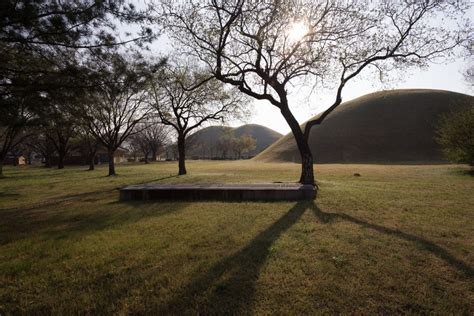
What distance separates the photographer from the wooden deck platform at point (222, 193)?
9859 mm

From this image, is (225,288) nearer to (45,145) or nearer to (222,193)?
(222,193)

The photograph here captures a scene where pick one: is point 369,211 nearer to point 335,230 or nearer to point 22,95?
point 335,230

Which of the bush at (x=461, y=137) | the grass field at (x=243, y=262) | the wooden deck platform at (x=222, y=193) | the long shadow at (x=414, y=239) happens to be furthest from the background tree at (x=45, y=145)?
the bush at (x=461, y=137)

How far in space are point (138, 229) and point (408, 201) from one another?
340 inches

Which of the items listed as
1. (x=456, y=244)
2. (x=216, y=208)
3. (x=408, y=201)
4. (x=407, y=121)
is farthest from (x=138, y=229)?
(x=407, y=121)

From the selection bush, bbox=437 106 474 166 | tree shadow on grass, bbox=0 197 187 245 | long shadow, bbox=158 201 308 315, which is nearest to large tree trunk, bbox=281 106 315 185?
tree shadow on grass, bbox=0 197 187 245

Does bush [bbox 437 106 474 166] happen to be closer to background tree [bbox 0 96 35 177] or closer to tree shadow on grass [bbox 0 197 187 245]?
tree shadow on grass [bbox 0 197 187 245]

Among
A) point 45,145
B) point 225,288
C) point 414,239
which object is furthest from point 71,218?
point 45,145

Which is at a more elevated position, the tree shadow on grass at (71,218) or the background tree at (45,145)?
the background tree at (45,145)

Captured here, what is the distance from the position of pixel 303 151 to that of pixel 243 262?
10.3 m

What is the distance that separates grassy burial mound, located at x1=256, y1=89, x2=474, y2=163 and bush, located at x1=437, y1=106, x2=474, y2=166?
30.1 metres

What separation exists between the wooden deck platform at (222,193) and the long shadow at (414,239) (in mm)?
1823

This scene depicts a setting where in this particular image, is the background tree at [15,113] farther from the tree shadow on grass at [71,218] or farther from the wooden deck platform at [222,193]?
the wooden deck platform at [222,193]

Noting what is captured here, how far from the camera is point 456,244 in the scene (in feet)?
16.3
